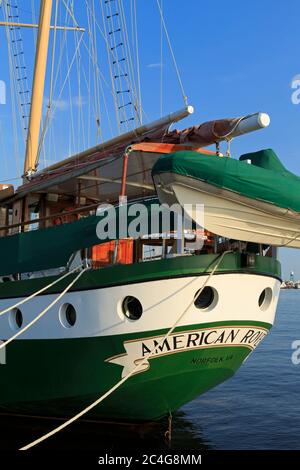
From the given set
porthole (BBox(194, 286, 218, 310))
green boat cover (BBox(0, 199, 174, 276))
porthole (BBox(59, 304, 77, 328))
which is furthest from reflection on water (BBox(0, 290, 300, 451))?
green boat cover (BBox(0, 199, 174, 276))

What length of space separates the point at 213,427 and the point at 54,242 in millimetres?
5302

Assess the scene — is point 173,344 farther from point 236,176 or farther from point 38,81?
point 38,81

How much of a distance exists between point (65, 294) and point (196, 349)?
2.40 m

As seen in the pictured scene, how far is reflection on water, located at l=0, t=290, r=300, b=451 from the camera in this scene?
10.3m

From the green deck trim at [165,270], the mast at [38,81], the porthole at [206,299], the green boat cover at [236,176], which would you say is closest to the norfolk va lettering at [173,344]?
the porthole at [206,299]

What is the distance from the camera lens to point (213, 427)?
1211 cm

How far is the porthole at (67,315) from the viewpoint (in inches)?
387

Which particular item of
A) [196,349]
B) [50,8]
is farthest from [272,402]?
[50,8]

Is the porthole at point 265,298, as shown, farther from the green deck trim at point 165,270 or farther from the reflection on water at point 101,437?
the reflection on water at point 101,437

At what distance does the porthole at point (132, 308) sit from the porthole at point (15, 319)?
2.58 meters

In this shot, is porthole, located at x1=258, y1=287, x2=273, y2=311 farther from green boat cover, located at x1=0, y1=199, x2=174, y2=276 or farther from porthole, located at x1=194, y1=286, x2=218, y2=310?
green boat cover, located at x1=0, y1=199, x2=174, y2=276

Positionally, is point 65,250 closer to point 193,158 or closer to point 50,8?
point 193,158

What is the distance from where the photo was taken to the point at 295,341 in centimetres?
2784

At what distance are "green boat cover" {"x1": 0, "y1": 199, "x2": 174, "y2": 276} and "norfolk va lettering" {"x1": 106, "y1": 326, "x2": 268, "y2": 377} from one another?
1.72 m
